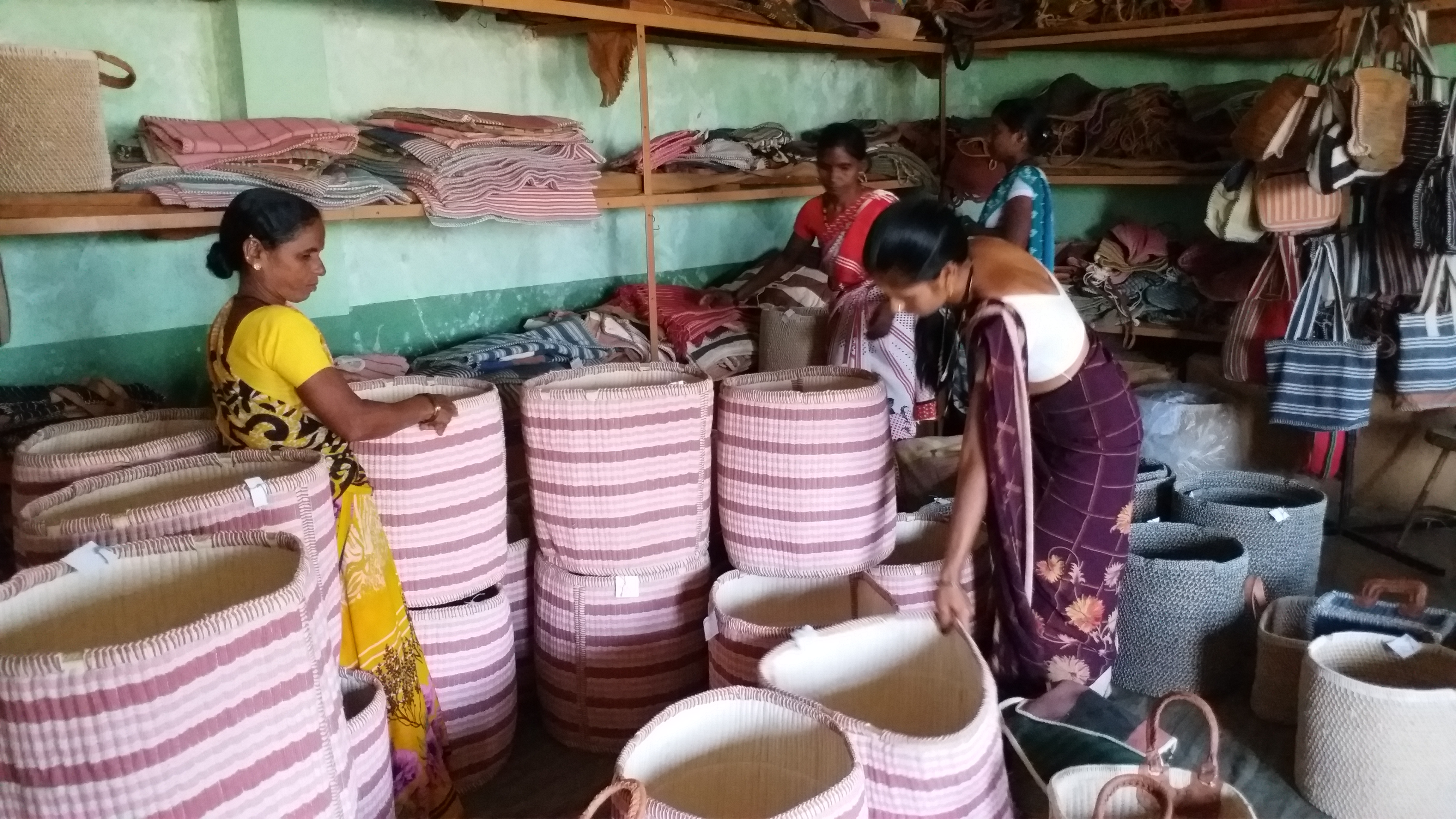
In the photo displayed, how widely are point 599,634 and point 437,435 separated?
61 centimetres

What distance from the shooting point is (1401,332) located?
3.08 metres

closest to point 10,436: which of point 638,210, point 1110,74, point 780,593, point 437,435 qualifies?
point 437,435

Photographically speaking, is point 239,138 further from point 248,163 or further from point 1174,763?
point 1174,763

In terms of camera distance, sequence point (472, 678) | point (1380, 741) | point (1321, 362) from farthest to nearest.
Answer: point (1321, 362), point (472, 678), point (1380, 741)

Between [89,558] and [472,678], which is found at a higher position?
[89,558]

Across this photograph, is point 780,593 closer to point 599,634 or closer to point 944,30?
point 599,634

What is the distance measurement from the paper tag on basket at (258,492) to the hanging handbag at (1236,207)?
2.95 meters

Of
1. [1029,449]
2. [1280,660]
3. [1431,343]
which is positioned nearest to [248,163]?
[1029,449]

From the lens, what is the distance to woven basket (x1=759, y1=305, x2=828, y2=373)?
3318 mm

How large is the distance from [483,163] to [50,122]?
992mm

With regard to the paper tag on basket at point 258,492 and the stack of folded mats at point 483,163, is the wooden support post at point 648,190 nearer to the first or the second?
the stack of folded mats at point 483,163

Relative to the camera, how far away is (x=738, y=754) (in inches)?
65.1

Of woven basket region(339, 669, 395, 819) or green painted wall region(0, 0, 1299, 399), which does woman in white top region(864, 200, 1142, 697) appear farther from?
green painted wall region(0, 0, 1299, 399)

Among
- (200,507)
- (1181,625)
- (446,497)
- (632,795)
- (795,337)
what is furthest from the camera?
(795,337)
